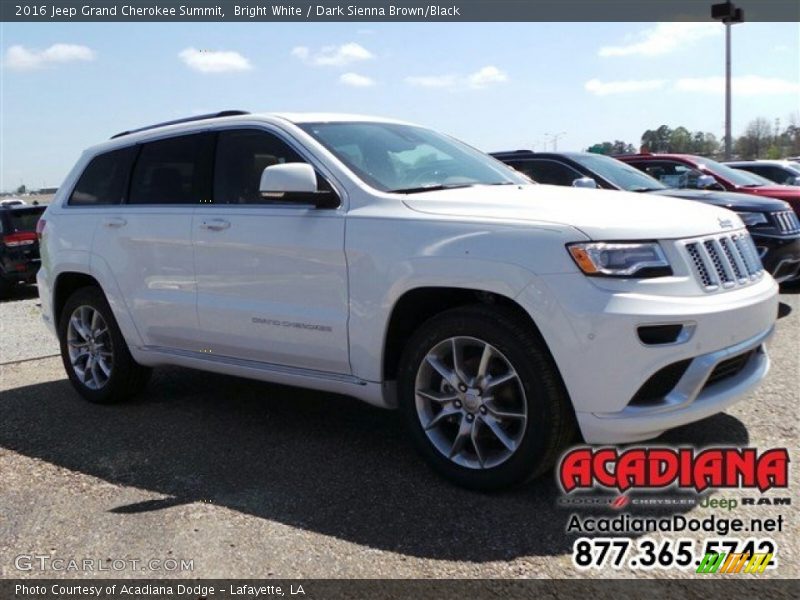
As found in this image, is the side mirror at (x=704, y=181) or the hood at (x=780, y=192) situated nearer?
the side mirror at (x=704, y=181)

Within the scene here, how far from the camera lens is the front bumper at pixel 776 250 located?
24.3ft

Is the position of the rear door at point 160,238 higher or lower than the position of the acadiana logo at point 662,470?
higher

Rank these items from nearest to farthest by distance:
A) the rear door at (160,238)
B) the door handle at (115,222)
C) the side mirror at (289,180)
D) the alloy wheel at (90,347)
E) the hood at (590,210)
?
the hood at (590,210) < the side mirror at (289,180) < the rear door at (160,238) < the door handle at (115,222) < the alloy wheel at (90,347)

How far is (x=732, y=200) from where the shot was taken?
25.7 feet

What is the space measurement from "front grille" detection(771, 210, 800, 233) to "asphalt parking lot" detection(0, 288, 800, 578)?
227cm

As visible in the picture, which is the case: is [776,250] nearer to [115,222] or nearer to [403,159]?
[403,159]

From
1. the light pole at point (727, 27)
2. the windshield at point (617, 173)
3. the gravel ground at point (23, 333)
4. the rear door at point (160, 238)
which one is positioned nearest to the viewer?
the rear door at point (160, 238)

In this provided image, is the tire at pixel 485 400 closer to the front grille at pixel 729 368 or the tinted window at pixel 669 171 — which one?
the front grille at pixel 729 368

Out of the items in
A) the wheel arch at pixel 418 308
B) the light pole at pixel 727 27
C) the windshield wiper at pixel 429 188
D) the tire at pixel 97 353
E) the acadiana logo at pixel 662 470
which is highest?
the light pole at pixel 727 27

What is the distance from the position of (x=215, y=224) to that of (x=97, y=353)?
5.67 feet

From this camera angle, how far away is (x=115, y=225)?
5.20 meters

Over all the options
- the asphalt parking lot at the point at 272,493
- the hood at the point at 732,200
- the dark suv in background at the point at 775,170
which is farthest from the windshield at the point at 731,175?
the asphalt parking lot at the point at 272,493

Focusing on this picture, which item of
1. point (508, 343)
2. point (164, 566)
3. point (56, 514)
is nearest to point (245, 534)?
point (164, 566)

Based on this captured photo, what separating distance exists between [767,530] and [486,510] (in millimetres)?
1178
